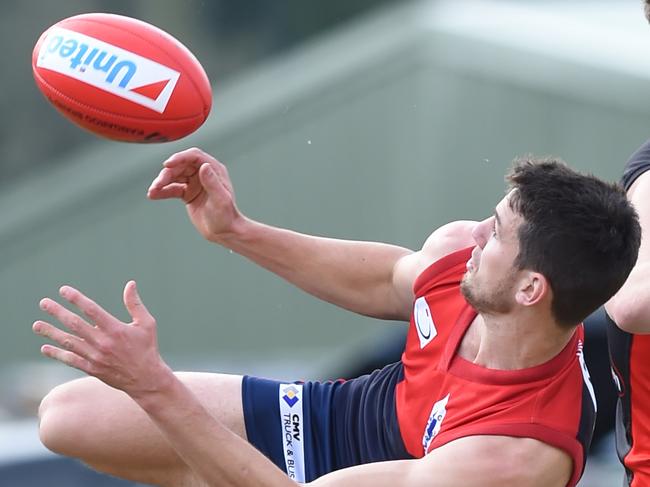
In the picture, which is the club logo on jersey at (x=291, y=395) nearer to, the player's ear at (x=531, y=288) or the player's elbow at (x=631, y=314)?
the player's ear at (x=531, y=288)

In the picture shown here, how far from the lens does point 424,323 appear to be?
15.7 ft

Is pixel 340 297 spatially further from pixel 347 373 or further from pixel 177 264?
pixel 177 264

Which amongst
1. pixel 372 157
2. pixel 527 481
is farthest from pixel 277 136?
pixel 527 481

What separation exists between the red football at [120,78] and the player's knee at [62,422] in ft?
3.14

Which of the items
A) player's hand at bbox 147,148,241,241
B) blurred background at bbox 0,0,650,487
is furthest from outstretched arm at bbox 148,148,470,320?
blurred background at bbox 0,0,650,487

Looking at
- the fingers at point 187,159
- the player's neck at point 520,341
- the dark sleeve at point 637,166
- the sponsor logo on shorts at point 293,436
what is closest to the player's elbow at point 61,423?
the sponsor logo on shorts at point 293,436

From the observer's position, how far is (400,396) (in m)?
4.82

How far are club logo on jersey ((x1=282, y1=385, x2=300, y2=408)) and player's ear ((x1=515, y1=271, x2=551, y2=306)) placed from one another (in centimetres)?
108

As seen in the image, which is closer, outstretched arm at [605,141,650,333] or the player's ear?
outstretched arm at [605,141,650,333]

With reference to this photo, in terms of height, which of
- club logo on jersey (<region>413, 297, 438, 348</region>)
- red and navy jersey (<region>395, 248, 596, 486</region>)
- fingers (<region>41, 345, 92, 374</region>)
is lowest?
red and navy jersey (<region>395, 248, 596, 486</region>)

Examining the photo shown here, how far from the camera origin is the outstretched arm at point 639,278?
4.03 metres

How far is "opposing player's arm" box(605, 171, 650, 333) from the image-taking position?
4.02 m

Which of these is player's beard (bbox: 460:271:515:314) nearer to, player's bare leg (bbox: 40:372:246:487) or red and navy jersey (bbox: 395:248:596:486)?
red and navy jersey (bbox: 395:248:596:486)

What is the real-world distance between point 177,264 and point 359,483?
31.1 ft
